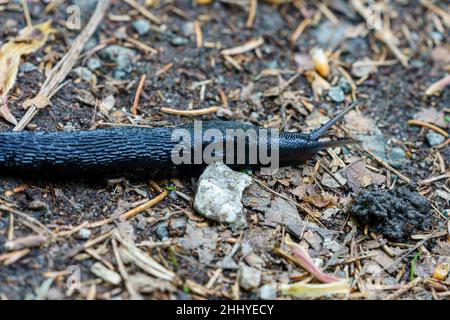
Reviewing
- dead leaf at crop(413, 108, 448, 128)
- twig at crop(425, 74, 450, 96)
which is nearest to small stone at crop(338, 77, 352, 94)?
dead leaf at crop(413, 108, 448, 128)

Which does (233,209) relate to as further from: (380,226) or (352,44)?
(352,44)

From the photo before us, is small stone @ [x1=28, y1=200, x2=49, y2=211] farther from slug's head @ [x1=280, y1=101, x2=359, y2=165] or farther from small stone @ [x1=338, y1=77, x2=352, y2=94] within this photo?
small stone @ [x1=338, y1=77, x2=352, y2=94]

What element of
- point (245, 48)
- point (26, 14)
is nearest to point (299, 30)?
point (245, 48)

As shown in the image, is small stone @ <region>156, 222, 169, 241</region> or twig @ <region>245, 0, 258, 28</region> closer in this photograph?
small stone @ <region>156, 222, 169, 241</region>

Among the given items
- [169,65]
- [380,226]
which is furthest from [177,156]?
[380,226]

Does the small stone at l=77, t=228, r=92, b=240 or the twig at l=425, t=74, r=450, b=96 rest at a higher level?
the twig at l=425, t=74, r=450, b=96
